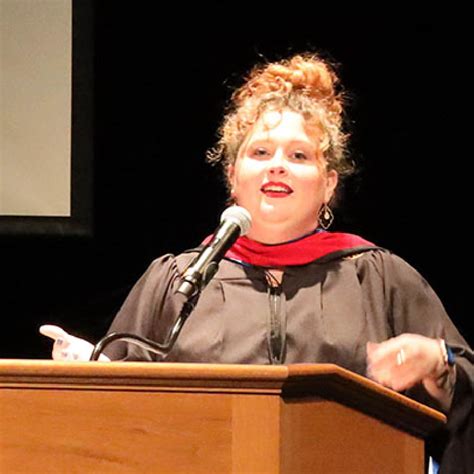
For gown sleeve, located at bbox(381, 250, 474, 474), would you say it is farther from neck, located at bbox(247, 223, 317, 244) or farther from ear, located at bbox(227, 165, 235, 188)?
ear, located at bbox(227, 165, 235, 188)

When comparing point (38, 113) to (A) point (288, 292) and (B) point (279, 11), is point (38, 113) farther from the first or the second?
(A) point (288, 292)

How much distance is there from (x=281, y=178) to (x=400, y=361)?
608 millimetres

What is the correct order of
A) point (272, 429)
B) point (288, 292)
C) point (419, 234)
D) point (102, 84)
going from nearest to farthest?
1. point (272, 429)
2. point (288, 292)
3. point (419, 234)
4. point (102, 84)

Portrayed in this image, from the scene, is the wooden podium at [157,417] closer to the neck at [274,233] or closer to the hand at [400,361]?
the hand at [400,361]

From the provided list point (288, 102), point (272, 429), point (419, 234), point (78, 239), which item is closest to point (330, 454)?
point (272, 429)

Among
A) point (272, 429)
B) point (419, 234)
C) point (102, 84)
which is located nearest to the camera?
Answer: point (272, 429)

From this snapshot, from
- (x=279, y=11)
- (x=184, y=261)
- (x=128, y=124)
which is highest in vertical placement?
(x=279, y=11)

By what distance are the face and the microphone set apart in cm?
46

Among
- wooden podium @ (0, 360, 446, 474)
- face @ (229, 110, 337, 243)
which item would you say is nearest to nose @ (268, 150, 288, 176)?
face @ (229, 110, 337, 243)

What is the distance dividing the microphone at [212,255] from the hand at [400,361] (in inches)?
11.5

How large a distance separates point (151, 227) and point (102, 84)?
388 millimetres

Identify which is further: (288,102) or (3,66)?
(3,66)

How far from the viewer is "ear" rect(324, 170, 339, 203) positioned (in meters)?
2.70

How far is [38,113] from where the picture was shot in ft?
11.0
